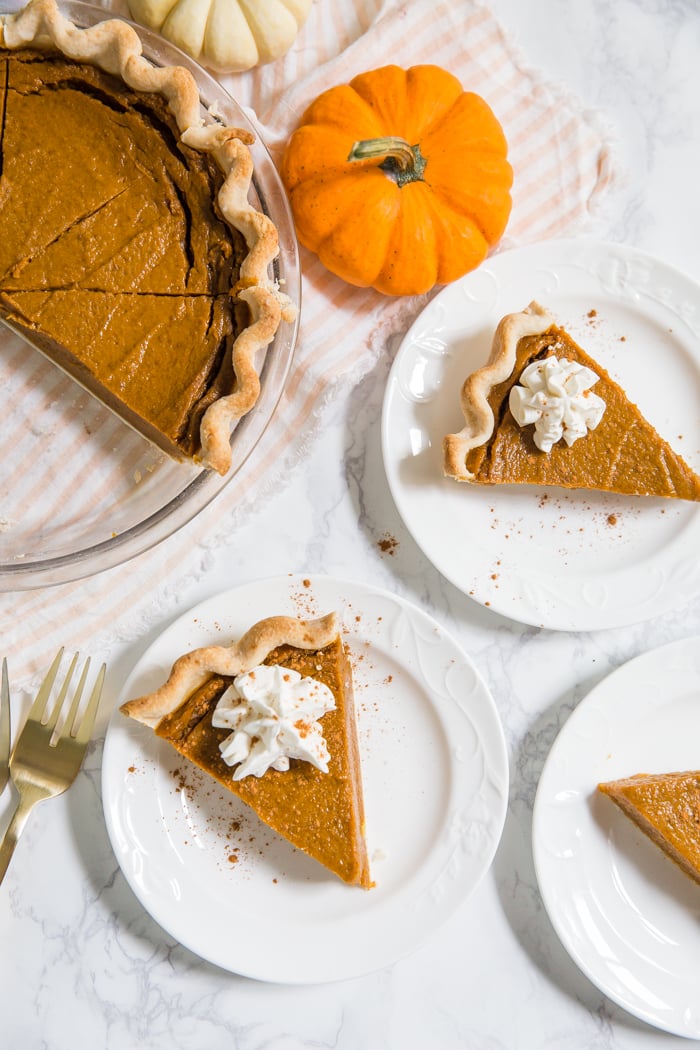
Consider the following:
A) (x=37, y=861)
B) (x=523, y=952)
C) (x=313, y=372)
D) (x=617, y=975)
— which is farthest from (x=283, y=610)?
(x=617, y=975)

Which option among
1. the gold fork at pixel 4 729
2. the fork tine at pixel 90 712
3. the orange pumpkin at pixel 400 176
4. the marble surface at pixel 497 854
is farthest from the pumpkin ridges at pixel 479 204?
the gold fork at pixel 4 729

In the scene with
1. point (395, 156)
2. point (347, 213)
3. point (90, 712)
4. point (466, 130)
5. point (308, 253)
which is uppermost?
point (466, 130)

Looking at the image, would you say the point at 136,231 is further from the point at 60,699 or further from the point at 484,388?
the point at 60,699

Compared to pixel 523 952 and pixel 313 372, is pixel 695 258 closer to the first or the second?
pixel 313 372

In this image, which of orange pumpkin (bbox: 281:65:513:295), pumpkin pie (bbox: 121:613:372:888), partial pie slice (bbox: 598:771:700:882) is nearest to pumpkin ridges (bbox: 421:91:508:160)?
orange pumpkin (bbox: 281:65:513:295)

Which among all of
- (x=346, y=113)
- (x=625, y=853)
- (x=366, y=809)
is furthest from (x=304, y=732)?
(x=346, y=113)
